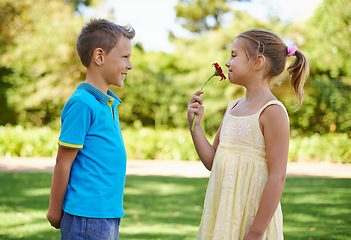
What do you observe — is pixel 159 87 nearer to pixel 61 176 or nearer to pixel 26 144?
pixel 26 144

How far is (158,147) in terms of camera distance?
1178 centimetres

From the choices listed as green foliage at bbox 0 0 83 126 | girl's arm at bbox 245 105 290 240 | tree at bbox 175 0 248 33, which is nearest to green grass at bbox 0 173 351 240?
girl's arm at bbox 245 105 290 240

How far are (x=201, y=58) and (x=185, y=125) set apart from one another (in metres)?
2.66

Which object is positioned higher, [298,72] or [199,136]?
[298,72]

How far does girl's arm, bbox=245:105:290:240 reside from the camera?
1654 millimetres

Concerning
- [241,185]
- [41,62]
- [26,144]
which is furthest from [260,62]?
[41,62]

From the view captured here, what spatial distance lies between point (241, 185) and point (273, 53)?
0.63 meters

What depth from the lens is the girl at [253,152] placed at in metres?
1.67

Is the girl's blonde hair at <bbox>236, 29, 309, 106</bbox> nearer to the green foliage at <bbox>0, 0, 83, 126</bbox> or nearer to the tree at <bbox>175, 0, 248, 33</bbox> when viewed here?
the green foliage at <bbox>0, 0, 83, 126</bbox>

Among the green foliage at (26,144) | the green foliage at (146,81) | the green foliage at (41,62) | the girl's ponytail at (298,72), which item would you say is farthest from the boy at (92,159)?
the green foliage at (41,62)

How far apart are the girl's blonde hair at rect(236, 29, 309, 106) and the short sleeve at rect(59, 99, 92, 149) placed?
79cm

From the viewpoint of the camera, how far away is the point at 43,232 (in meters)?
4.14

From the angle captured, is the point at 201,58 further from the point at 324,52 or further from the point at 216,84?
the point at 324,52

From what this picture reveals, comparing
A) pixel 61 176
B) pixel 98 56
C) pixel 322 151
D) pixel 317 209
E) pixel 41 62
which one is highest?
pixel 41 62
